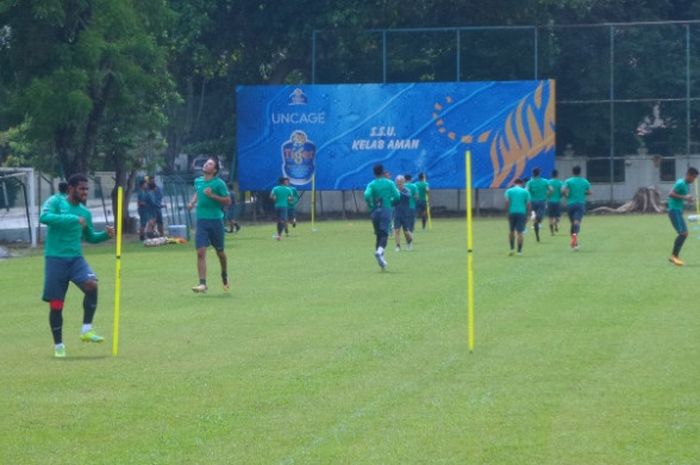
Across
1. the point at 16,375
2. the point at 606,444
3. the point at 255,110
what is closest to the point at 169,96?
the point at 255,110

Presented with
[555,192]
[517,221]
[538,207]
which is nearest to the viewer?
[517,221]

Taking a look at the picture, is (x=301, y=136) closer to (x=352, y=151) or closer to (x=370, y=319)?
(x=352, y=151)

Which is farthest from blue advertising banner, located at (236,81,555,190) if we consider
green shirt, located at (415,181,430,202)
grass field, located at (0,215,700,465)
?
grass field, located at (0,215,700,465)

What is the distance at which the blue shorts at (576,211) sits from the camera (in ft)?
107

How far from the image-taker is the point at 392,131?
5369 cm

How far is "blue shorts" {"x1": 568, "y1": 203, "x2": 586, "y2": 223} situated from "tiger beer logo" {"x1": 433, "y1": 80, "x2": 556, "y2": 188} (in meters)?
19.6

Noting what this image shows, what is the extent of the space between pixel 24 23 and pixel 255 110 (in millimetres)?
17578

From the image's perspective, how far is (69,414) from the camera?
1097 centimetres

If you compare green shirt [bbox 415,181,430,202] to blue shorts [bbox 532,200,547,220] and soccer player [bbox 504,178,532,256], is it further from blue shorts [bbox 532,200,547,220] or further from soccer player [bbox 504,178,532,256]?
soccer player [bbox 504,178,532,256]

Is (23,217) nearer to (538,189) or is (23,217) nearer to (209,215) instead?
(538,189)

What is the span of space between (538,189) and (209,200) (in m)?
18.1

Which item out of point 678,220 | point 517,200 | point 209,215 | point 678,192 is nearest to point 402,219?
point 517,200

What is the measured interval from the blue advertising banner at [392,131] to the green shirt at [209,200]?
31812 mm

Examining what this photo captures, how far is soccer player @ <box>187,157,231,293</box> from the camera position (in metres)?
21.2
